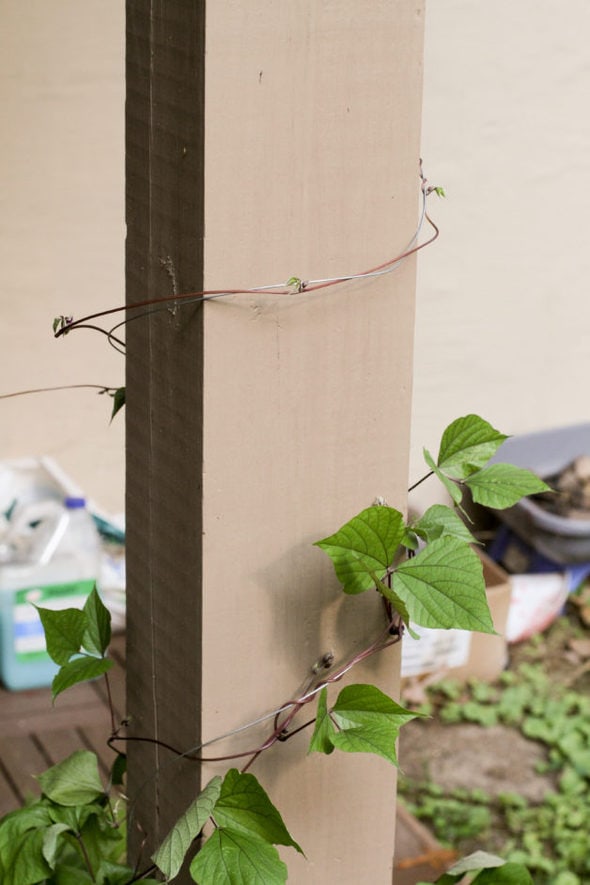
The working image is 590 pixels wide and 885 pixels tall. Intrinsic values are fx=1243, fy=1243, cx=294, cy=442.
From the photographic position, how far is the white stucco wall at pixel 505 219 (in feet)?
12.6

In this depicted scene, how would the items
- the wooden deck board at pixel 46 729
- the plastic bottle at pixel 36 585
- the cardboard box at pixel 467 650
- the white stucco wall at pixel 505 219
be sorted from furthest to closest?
the white stucco wall at pixel 505 219, the cardboard box at pixel 467 650, the plastic bottle at pixel 36 585, the wooden deck board at pixel 46 729

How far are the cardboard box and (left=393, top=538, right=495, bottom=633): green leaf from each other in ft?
8.48

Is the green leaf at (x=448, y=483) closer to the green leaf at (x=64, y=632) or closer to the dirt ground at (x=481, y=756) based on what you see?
the green leaf at (x=64, y=632)

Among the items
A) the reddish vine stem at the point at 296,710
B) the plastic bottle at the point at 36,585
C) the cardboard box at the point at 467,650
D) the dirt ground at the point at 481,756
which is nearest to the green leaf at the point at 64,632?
the reddish vine stem at the point at 296,710

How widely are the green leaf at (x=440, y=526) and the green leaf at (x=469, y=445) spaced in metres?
0.04

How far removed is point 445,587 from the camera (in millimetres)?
1068

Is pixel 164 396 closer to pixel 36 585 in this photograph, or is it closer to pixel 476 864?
pixel 476 864

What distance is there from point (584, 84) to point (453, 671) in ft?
6.31

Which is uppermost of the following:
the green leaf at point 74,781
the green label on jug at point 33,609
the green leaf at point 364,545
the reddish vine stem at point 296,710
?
the green leaf at point 364,545

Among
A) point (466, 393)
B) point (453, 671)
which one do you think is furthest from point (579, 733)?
point (466, 393)

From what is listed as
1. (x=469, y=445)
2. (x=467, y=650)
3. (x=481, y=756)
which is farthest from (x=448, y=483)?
(x=467, y=650)

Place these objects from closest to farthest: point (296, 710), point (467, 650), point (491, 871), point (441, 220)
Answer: point (296, 710) < point (491, 871) < point (467, 650) < point (441, 220)

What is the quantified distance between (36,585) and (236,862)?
7.03 feet

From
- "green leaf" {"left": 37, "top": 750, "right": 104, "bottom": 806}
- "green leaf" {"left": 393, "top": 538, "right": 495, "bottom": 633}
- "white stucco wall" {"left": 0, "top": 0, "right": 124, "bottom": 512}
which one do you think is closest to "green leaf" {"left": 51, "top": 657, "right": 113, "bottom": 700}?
"green leaf" {"left": 37, "top": 750, "right": 104, "bottom": 806}
